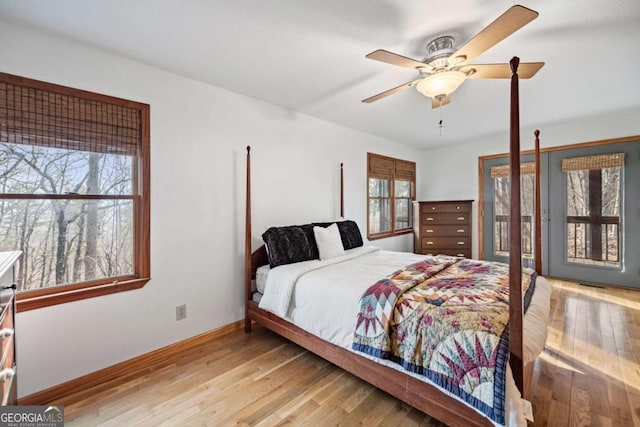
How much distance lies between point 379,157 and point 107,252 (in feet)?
12.7

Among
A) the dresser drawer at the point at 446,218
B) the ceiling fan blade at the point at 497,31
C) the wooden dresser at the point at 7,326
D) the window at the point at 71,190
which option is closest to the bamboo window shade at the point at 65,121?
the window at the point at 71,190

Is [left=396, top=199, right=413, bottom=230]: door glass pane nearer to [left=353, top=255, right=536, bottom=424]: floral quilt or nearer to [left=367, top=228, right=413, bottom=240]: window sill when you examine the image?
[left=367, top=228, right=413, bottom=240]: window sill

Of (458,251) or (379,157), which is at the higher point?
(379,157)

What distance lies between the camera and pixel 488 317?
4.62ft

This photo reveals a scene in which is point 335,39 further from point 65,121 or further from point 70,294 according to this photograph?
point 70,294

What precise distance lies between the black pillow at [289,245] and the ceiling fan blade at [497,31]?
1924 mm

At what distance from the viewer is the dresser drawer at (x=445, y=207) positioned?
4.61m

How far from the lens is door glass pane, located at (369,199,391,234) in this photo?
4562 millimetres

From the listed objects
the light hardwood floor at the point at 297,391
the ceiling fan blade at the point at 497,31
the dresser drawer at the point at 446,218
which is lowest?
the light hardwood floor at the point at 297,391

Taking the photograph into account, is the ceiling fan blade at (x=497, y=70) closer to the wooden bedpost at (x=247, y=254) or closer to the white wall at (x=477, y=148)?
the wooden bedpost at (x=247, y=254)

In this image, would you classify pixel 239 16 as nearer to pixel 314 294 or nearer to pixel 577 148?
pixel 314 294

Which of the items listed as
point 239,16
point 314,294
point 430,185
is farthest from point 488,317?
point 430,185

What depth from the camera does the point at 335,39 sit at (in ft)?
6.21

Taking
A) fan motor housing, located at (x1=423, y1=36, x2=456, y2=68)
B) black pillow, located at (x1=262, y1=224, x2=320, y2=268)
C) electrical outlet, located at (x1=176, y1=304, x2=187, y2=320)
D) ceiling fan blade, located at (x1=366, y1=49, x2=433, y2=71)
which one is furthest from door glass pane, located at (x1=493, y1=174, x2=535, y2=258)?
electrical outlet, located at (x1=176, y1=304, x2=187, y2=320)
